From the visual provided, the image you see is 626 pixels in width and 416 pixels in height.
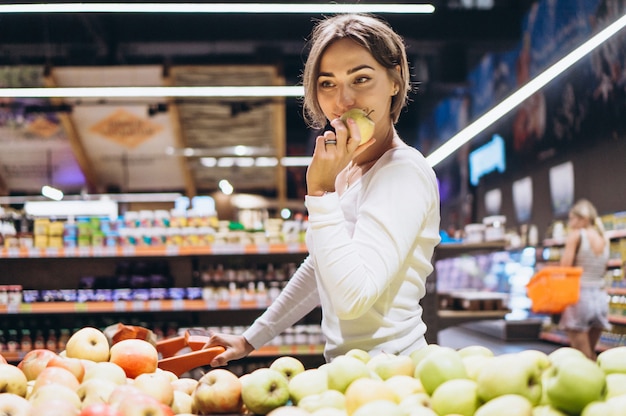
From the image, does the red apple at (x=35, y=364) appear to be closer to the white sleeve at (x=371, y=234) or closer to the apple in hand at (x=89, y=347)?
the apple in hand at (x=89, y=347)

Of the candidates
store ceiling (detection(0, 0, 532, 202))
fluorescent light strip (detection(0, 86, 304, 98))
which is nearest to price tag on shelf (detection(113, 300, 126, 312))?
fluorescent light strip (detection(0, 86, 304, 98))

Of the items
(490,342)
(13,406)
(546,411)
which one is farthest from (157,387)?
(490,342)

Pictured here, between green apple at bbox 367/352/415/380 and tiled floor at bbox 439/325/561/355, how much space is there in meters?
8.42

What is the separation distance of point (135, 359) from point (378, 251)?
0.65 meters

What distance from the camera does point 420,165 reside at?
1.48 metres

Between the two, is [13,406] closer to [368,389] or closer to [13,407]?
[13,407]

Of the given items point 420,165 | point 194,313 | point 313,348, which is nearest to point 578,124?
point 313,348

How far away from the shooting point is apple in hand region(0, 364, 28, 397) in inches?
48.8

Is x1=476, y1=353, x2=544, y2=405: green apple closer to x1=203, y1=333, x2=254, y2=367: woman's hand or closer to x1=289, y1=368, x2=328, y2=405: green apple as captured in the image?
x1=289, y1=368, x2=328, y2=405: green apple

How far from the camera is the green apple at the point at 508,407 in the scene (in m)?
0.89

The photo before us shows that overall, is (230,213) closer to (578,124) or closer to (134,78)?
(134,78)

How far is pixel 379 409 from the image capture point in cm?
93

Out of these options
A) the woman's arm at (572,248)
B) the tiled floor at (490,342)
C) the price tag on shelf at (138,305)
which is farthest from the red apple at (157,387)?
the tiled floor at (490,342)

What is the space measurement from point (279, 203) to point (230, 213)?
1272 millimetres
